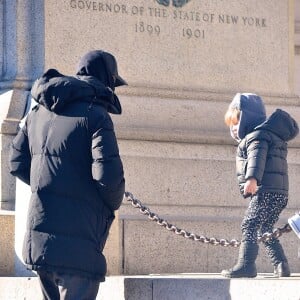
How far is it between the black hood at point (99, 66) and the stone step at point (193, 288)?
65.8 inches

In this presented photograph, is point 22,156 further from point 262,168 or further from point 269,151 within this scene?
point 269,151

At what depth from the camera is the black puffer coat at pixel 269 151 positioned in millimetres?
10695

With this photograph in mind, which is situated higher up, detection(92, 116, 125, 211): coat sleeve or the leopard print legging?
detection(92, 116, 125, 211): coat sleeve

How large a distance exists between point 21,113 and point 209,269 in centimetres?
226

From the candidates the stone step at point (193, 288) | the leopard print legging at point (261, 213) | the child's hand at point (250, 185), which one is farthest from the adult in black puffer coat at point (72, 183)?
the leopard print legging at point (261, 213)

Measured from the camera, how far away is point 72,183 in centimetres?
853

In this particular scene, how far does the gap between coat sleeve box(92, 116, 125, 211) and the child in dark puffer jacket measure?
2.30 metres

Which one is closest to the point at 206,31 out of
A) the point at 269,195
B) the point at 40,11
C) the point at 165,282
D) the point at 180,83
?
the point at 180,83

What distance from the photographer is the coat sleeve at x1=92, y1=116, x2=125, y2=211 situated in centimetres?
844

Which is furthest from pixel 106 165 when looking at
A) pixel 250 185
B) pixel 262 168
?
pixel 262 168

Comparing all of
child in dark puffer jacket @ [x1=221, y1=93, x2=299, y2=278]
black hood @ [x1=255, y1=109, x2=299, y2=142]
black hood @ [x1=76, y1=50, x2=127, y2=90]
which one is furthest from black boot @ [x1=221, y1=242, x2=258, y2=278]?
black hood @ [x1=76, y1=50, x2=127, y2=90]

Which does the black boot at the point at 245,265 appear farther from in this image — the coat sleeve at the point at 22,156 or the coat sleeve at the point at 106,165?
the coat sleeve at the point at 106,165

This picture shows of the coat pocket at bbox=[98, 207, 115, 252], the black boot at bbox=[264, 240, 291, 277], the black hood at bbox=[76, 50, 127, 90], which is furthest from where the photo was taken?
the black boot at bbox=[264, 240, 291, 277]

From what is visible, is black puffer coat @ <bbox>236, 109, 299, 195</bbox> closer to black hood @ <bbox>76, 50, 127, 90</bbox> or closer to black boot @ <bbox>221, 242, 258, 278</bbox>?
black boot @ <bbox>221, 242, 258, 278</bbox>
